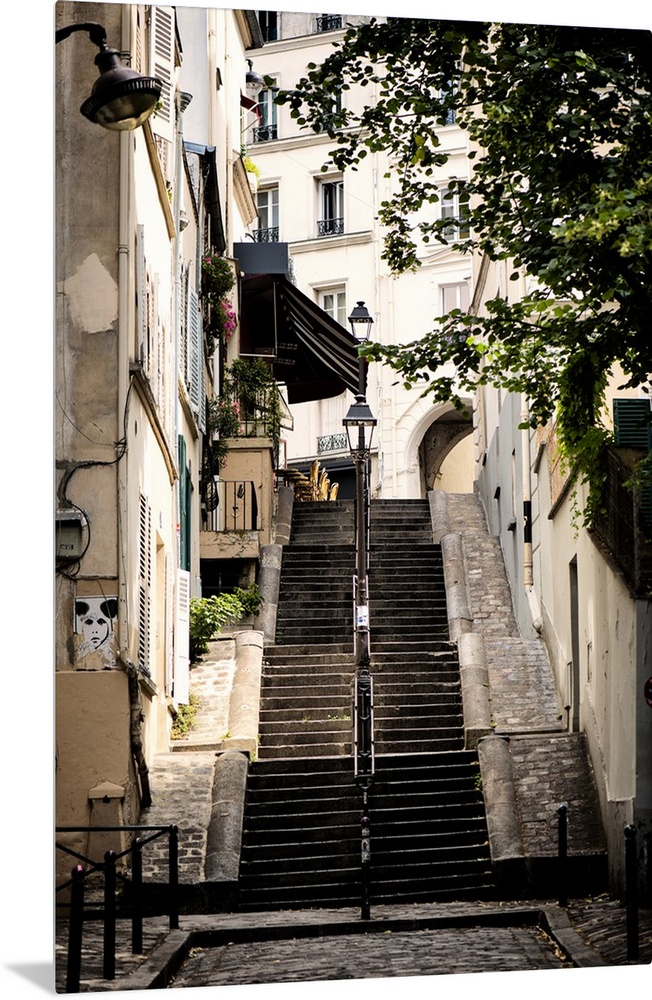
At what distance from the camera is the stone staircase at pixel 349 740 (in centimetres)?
1163

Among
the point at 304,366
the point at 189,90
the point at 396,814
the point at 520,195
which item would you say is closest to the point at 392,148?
the point at 520,195

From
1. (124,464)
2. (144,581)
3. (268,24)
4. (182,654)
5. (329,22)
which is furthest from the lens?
(182,654)

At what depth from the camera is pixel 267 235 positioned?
12.7m

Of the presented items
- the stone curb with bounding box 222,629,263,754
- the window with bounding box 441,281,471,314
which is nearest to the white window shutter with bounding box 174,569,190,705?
the stone curb with bounding box 222,629,263,754

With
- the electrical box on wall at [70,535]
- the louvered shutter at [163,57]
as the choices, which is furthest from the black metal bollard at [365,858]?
the louvered shutter at [163,57]

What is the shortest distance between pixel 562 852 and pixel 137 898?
259 cm

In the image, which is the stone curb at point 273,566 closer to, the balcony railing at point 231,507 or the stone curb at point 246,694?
the stone curb at point 246,694

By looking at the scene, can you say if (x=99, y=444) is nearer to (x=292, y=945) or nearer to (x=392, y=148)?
(x=392, y=148)

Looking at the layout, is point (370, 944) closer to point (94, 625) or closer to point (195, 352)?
point (94, 625)

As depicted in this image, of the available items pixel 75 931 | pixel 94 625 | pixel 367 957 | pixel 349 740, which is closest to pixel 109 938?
pixel 75 931

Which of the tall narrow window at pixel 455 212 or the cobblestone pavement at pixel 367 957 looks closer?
the cobblestone pavement at pixel 367 957

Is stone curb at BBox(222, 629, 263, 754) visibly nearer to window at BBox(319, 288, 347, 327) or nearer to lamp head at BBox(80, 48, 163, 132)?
window at BBox(319, 288, 347, 327)

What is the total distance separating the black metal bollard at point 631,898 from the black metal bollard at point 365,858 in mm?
1572

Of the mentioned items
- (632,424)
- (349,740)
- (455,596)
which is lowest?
(349,740)
